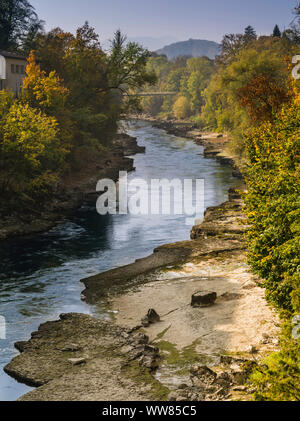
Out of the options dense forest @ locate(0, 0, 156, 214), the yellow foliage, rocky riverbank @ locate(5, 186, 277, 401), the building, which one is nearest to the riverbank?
dense forest @ locate(0, 0, 156, 214)

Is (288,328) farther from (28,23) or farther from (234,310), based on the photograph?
(28,23)

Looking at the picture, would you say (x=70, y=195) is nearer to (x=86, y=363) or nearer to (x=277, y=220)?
(x=86, y=363)

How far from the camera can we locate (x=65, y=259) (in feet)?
108

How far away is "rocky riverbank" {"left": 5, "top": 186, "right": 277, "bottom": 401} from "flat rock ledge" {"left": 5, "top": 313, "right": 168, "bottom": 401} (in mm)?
28

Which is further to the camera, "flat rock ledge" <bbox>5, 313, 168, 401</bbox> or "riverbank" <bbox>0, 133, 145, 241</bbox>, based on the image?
"riverbank" <bbox>0, 133, 145, 241</bbox>

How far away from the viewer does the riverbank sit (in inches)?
1513

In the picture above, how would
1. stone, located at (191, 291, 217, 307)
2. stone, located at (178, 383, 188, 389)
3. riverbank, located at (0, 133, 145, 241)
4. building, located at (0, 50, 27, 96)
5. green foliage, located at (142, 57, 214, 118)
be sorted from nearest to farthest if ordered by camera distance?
stone, located at (178, 383, 188, 389)
stone, located at (191, 291, 217, 307)
riverbank, located at (0, 133, 145, 241)
building, located at (0, 50, 27, 96)
green foliage, located at (142, 57, 214, 118)

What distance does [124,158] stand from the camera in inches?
2891

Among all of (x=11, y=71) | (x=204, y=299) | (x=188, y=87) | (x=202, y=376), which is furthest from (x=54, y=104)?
(x=188, y=87)

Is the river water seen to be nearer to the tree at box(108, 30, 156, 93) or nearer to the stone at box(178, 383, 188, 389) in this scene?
the stone at box(178, 383, 188, 389)

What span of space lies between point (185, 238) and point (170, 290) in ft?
37.6

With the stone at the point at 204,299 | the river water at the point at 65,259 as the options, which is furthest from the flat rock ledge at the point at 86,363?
the stone at the point at 204,299

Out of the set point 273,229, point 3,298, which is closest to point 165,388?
point 273,229
